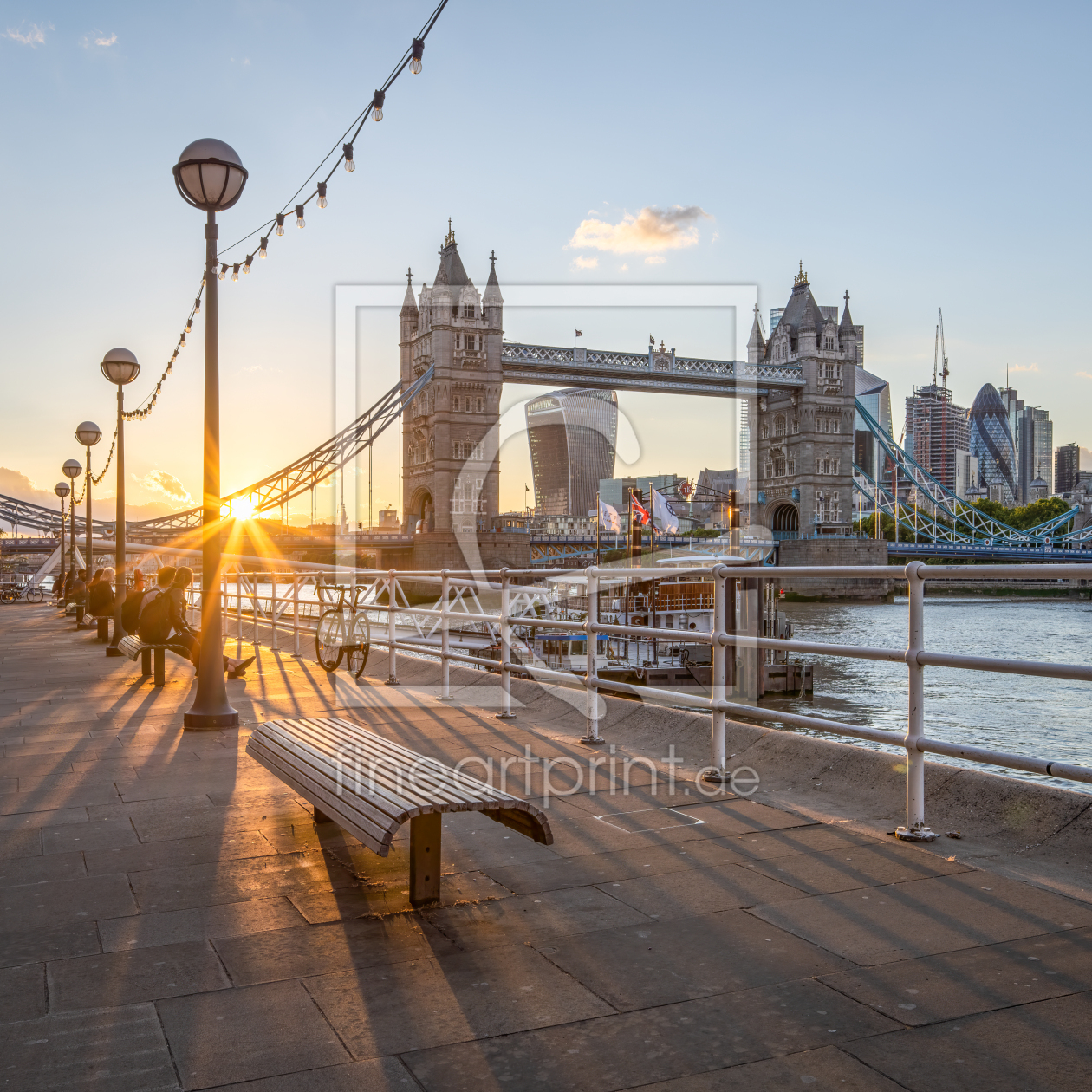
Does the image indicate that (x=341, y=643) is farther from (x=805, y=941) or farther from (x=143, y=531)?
(x=143, y=531)

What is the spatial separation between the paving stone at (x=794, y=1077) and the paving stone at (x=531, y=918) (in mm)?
769

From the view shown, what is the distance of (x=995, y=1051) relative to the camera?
79.3 inches

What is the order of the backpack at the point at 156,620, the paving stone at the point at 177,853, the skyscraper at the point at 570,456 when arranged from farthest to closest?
the skyscraper at the point at 570,456
the backpack at the point at 156,620
the paving stone at the point at 177,853

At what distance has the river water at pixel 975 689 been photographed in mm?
16547

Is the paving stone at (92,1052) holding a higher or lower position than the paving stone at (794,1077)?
lower

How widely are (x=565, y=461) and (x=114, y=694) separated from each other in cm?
9468

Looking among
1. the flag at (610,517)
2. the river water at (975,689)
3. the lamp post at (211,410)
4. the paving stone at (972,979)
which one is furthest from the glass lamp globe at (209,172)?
the flag at (610,517)

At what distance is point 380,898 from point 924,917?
4.91 feet

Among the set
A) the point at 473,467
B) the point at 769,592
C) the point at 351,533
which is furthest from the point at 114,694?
the point at 473,467

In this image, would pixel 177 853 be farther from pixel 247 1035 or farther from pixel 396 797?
pixel 247 1035

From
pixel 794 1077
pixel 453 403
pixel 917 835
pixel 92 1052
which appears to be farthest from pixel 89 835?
pixel 453 403

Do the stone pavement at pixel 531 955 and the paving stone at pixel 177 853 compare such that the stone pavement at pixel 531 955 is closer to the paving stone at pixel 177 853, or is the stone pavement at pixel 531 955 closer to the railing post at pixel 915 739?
the paving stone at pixel 177 853

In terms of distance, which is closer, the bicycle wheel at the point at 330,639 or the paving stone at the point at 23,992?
the paving stone at the point at 23,992

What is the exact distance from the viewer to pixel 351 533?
5366 centimetres
